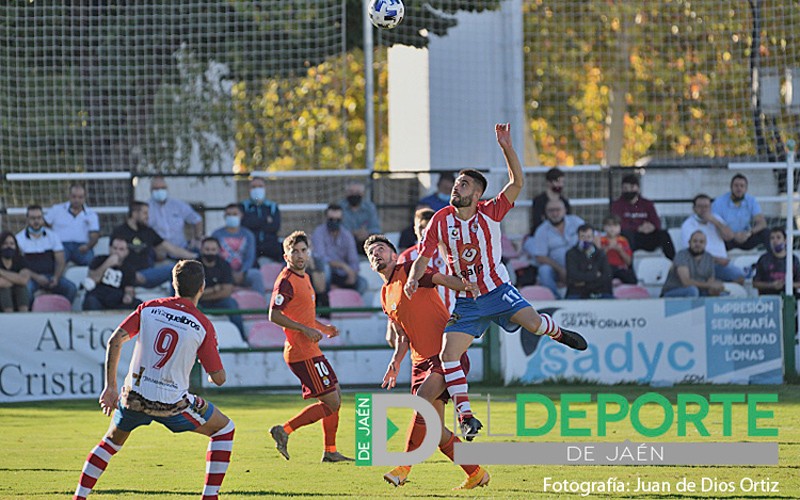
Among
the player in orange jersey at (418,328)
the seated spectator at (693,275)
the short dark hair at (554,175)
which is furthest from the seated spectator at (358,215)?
the player in orange jersey at (418,328)

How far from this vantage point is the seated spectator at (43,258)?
679 inches

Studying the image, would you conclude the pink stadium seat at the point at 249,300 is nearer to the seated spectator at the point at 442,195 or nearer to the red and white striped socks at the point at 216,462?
the seated spectator at the point at 442,195

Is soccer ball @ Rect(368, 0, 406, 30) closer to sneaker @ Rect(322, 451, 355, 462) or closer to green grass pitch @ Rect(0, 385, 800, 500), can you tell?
green grass pitch @ Rect(0, 385, 800, 500)

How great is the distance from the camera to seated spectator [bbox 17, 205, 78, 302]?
1725cm

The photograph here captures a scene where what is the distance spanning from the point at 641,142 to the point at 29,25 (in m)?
27.4

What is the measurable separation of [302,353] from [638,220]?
339 inches

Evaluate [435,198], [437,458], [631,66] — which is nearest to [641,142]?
[631,66]

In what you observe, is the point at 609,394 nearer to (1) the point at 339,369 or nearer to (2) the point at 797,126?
(1) the point at 339,369

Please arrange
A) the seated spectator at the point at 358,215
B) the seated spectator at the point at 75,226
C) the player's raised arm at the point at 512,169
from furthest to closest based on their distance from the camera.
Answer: the seated spectator at the point at 358,215 < the seated spectator at the point at 75,226 < the player's raised arm at the point at 512,169

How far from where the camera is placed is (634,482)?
9180 mm

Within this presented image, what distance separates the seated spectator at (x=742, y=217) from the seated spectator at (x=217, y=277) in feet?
21.9

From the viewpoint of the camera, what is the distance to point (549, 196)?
1792cm

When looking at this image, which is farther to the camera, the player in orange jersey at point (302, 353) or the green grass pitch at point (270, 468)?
the player in orange jersey at point (302, 353)

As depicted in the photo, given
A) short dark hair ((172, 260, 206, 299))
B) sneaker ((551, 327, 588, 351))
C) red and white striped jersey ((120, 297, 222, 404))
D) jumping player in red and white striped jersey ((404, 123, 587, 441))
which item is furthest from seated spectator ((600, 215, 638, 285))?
red and white striped jersey ((120, 297, 222, 404))
